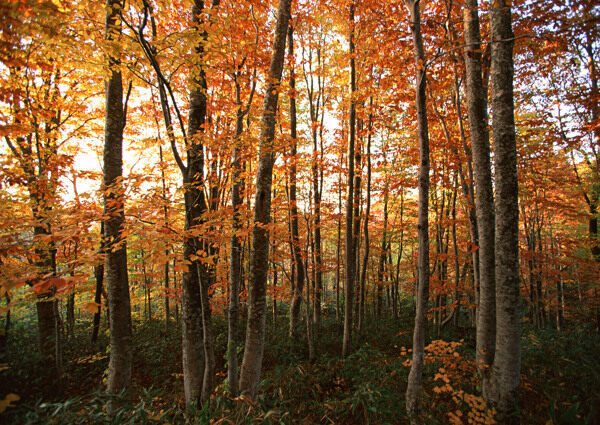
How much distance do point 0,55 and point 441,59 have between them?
971 centimetres

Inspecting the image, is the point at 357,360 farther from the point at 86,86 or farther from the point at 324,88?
the point at 86,86

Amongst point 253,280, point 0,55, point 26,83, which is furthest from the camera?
point 26,83

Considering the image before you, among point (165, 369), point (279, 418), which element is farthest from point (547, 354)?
point (165, 369)

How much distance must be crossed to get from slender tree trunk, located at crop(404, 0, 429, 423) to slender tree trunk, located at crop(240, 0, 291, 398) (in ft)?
8.08

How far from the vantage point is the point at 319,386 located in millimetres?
5770

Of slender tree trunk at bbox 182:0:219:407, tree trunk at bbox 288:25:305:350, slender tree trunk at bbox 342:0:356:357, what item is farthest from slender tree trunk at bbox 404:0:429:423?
tree trunk at bbox 288:25:305:350

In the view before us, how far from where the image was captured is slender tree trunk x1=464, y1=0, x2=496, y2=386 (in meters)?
4.38

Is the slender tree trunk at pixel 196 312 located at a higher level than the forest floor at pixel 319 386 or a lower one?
higher

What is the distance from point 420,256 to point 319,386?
403 cm

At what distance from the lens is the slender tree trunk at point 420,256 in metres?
4.08

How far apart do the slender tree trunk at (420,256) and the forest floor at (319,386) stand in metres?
0.50

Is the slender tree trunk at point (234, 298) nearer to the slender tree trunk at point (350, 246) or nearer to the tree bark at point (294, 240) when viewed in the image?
the tree bark at point (294, 240)

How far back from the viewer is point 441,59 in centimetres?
770

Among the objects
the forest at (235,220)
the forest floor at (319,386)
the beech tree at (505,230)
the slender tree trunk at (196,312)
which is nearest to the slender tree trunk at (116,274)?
the forest at (235,220)
